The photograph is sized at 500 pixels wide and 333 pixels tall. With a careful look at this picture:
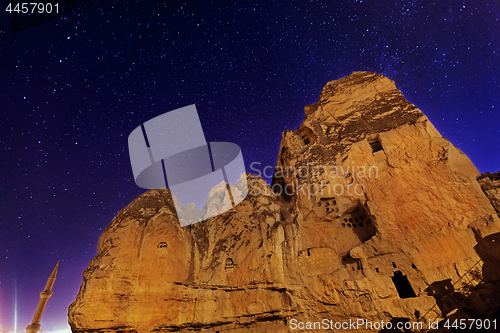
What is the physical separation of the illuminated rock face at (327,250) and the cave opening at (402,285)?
0.04 meters

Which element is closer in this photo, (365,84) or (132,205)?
(132,205)

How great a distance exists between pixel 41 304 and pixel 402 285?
26645mm

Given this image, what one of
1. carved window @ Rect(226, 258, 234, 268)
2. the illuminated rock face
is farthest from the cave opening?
carved window @ Rect(226, 258, 234, 268)

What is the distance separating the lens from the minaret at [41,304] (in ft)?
55.8

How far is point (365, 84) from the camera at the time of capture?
16484mm

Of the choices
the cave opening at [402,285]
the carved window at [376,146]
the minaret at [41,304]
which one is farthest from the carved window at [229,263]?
the minaret at [41,304]

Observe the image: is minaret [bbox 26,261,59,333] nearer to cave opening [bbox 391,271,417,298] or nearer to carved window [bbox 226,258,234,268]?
carved window [bbox 226,258,234,268]

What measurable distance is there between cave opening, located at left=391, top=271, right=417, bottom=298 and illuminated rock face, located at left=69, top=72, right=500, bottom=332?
4 cm

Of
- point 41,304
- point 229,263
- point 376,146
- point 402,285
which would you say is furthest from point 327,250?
point 41,304

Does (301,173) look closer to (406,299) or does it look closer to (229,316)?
(406,299)

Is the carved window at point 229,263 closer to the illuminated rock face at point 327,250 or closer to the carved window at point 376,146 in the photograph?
the illuminated rock face at point 327,250

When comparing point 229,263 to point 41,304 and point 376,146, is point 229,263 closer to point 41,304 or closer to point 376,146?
point 376,146

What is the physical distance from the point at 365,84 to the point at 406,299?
551 inches

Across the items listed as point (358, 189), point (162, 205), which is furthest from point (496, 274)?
point (162, 205)
